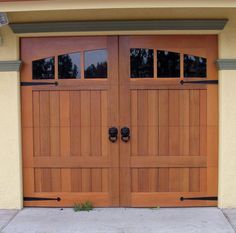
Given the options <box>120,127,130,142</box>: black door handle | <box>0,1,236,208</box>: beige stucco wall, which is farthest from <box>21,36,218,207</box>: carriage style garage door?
<box>0,1,236,208</box>: beige stucco wall

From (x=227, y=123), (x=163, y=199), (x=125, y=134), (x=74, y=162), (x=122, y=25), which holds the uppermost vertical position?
(x=122, y=25)

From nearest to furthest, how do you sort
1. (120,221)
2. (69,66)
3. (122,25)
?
(120,221), (122,25), (69,66)

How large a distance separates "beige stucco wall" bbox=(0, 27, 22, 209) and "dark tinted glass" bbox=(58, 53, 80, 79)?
1.92ft

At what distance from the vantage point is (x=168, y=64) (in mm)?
5863

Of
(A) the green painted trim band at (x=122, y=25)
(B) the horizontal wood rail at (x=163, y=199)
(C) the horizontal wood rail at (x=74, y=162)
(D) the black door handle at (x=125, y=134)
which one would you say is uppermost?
(A) the green painted trim band at (x=122, y=25)

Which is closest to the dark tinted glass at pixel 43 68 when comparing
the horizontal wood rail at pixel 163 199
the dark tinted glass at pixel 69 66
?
the dark tinted glass at pixel 69 66

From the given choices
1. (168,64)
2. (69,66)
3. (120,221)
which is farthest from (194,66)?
(120,221)

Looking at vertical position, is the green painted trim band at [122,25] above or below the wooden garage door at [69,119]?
above

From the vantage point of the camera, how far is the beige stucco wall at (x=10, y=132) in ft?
19.2

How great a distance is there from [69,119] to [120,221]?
1.50 metres

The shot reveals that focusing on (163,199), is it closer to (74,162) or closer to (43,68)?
(74,162)

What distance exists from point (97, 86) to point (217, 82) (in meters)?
1.57

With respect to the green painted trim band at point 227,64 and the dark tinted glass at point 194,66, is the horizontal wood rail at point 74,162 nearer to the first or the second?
the dark tinted glass at point 194,66

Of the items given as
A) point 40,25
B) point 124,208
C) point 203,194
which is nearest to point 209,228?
point 203,194
